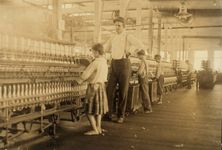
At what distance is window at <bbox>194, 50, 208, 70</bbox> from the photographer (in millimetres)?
32072

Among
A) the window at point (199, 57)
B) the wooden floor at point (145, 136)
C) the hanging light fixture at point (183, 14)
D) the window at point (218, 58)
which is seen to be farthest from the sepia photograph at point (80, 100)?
the window at point (199, 57)

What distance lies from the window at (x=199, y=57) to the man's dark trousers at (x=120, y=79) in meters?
27.1

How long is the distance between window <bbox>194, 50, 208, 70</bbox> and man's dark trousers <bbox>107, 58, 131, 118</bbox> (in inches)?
1066

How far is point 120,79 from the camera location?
250 inches

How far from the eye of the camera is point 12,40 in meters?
4.29

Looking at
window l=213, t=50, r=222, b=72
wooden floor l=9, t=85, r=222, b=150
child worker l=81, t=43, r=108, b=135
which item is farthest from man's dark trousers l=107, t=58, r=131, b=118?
window l=213, t=50, r=222, b=72

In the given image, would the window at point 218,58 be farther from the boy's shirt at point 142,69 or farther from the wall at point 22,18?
the boy's shirt at point 142,69

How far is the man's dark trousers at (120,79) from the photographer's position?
20.6 feet

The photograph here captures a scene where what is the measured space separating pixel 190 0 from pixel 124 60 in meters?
8.27

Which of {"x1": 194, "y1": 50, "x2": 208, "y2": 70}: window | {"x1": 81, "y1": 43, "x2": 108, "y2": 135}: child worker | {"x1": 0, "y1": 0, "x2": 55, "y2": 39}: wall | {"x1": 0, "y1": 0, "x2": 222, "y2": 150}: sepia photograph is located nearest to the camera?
{"x1": 0, "y1": 0, "x2": 222, "y2": 150}: sepia photograph

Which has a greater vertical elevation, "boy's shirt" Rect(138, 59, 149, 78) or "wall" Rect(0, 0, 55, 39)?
"wall" Rect(0, 0, 55, 39)

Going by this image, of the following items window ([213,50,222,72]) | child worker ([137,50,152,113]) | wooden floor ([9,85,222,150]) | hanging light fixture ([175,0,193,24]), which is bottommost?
wooden floor ([9,85,222,150])

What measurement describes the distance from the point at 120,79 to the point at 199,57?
90.2 feet

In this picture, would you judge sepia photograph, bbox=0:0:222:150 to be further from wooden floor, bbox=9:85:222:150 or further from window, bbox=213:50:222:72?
window, bbox=213:50:222:72
